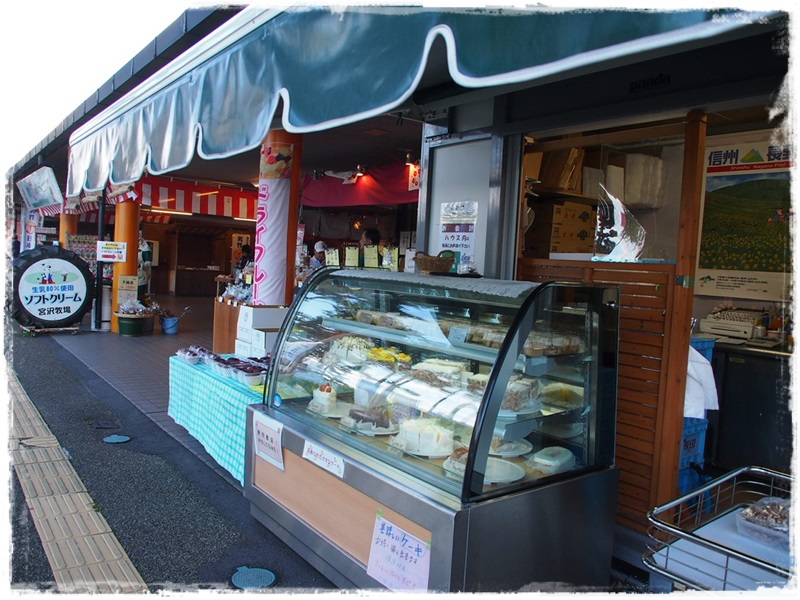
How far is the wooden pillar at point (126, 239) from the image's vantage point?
1120 centimetres

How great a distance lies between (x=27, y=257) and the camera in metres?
10.2

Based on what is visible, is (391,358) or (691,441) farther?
(691,441)

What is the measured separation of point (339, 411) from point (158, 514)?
4.66 ft

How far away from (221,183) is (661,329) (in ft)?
39.8

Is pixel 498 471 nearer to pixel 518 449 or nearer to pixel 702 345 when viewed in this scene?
pixel 518 449

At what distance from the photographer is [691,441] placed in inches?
136

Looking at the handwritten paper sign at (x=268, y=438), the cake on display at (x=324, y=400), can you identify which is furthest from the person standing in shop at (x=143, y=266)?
the cake on display at (x=324, y=400)

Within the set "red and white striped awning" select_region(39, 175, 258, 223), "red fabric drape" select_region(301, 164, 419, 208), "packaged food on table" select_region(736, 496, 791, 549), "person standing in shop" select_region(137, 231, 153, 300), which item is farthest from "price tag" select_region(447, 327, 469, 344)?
"person standing in shop" select_region(137, 231, 153, 300)

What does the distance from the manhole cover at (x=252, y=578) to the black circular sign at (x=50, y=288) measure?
949 cm

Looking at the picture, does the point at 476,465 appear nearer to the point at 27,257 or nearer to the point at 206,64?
the point at 206,64

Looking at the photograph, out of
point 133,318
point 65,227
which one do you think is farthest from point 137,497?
point 65,227

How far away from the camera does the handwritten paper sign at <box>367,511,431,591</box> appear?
2.28 meters

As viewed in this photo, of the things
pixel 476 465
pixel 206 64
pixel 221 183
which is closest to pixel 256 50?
pixel 206 64

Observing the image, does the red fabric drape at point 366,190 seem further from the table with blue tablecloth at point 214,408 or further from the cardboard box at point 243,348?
the table with blue tablecloth at point 214,408
